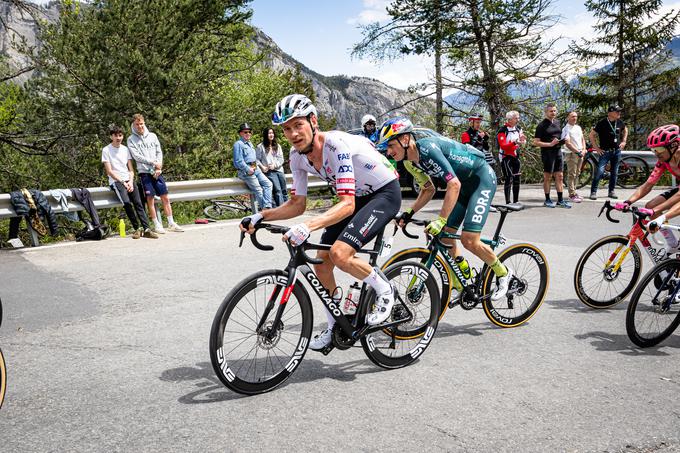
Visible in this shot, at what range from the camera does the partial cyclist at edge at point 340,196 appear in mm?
3959

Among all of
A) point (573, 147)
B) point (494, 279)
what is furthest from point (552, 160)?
point (494, 279)

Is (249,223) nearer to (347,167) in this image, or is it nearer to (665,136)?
(347,167)

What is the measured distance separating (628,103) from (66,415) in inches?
1233

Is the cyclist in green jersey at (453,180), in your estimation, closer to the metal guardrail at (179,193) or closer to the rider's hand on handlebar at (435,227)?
the rider's hand on handlebar at (435,227)

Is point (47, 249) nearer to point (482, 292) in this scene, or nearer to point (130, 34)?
point (482, 292)

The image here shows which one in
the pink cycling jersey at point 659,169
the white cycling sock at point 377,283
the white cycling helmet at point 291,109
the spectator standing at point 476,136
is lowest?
the white cycling sock at point 377,283

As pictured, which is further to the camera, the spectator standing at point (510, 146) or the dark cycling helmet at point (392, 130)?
the spectator standing at point (510, 146)

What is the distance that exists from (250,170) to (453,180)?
8.29m

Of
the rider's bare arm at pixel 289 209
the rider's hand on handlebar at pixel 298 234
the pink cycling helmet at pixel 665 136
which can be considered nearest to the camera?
the rider's hand on handlebar at pixel 298 234

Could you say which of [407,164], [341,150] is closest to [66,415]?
[341,150]

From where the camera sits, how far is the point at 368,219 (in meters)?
4.24

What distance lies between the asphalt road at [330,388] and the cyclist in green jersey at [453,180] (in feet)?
2.53

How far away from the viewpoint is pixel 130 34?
1916cm

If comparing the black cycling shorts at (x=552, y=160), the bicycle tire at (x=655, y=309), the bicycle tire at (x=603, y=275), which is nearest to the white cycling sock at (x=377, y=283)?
the bicycle tire at (x=655, y=309)
